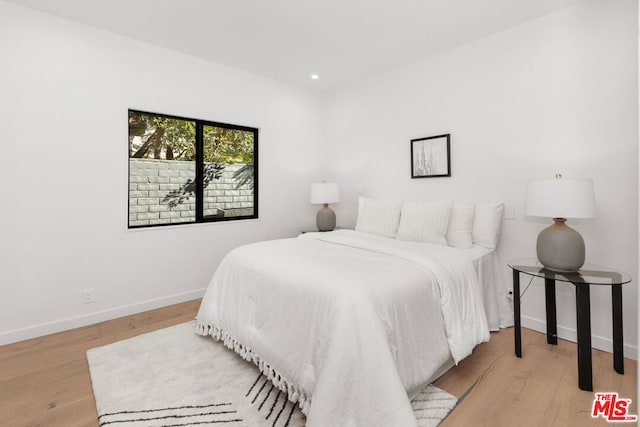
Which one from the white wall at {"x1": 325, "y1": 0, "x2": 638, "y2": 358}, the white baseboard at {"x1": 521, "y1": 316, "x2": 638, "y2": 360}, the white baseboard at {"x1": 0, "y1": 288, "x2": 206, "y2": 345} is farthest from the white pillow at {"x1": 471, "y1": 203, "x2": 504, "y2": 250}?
the white baseboard at {"x1": 0, "y1": 288, "x2": 206, "y2": 345}

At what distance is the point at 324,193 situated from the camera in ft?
13.1

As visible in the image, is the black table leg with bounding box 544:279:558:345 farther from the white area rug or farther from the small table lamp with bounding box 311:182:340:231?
the small table lamp with bounding box 311:182:340:231

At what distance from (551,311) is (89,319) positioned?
3.86 meters

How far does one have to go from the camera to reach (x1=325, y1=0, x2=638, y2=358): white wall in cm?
221

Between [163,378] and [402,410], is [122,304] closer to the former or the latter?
[163,378]

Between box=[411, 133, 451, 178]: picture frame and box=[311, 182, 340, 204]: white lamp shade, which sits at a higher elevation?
box=[411, 133, 451, 178]: picture frame

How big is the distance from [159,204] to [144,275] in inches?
28.8

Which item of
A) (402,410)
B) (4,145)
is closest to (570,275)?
(402,410)

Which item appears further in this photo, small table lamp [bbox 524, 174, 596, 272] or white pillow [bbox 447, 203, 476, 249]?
white pillow [bbox 447, 203, 476, 249]

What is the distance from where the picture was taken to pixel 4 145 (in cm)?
240

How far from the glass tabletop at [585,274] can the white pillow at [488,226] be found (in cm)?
38

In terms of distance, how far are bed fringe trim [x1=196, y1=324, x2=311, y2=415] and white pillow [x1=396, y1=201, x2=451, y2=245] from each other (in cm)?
170

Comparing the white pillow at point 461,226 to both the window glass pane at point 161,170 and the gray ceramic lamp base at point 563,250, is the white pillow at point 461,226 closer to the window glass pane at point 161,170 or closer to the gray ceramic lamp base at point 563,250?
the gray ceramic lamp base at point 563,250

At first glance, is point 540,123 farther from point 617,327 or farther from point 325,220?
point 325,220
